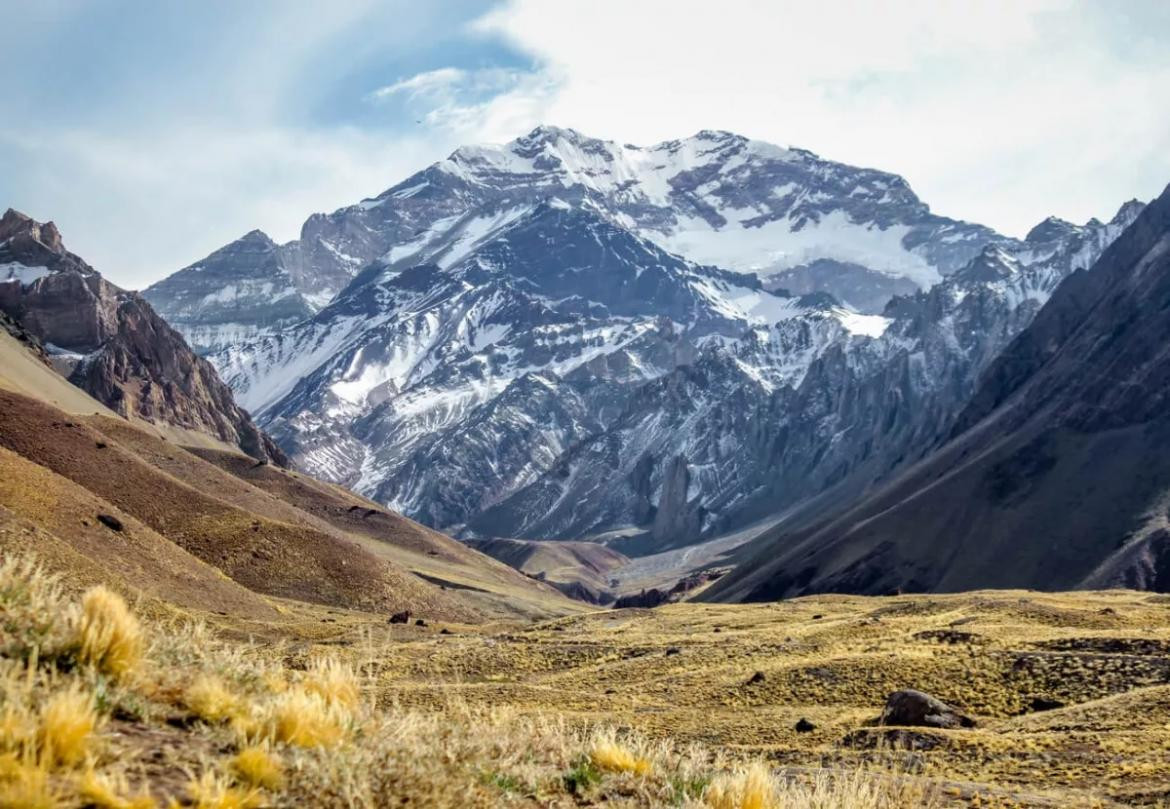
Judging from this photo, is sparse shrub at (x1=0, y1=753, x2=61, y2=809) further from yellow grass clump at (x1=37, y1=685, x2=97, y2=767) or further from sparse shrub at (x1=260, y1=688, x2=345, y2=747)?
sparse shrub at (x1=260, y1=688, x2=345, y2=747)

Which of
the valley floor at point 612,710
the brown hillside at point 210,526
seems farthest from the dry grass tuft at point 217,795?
the brown hillside at point 210,526

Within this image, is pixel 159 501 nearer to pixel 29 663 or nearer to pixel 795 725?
pixel 795 725

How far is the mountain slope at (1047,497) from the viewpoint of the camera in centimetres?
13162

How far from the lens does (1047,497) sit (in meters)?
144

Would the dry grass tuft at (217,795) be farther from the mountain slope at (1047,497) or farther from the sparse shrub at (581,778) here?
the mountain slope at (1047,497)

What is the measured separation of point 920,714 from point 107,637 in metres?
25.2

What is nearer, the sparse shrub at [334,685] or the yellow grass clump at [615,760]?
→ the sparse shrub at [334,685]

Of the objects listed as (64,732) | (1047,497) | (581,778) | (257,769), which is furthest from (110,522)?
(1047,497)

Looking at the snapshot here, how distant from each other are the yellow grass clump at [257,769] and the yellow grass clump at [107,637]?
5.98 ft

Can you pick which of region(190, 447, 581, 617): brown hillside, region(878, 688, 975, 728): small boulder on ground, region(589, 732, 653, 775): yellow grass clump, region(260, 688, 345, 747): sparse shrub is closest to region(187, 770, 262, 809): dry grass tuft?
region(260, 688, 345, 747): sparse shrub

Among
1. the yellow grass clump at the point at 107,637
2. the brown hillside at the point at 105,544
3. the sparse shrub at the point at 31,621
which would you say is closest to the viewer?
the sparse shrub at the point at 31,621

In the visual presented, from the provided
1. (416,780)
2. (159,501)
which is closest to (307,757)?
(416,780)

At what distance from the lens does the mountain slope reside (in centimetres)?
13162

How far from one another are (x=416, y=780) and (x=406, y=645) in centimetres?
4845
